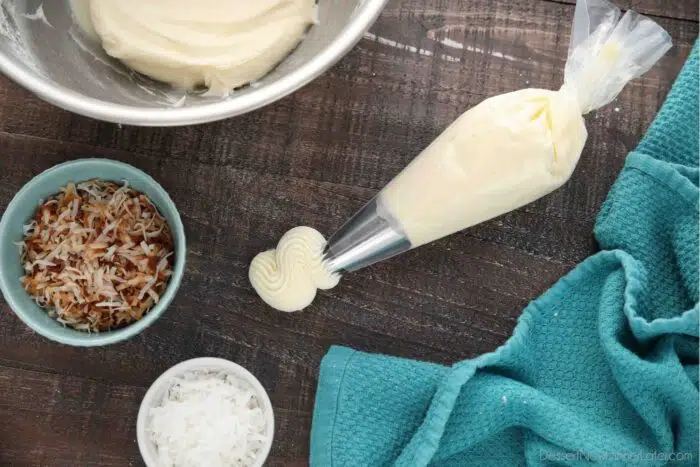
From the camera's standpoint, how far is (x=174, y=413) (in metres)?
0.92

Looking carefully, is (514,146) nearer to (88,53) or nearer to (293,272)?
(293,272)

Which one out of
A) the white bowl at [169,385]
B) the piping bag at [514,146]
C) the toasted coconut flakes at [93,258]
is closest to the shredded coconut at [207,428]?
the white bowl at [169,385]

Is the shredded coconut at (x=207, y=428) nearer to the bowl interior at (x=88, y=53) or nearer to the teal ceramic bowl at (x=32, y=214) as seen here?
the teal ceramic bowl at (x=32, y=214)

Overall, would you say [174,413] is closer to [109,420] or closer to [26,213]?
[109,420]

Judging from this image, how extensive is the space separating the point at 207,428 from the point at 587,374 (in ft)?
1.51

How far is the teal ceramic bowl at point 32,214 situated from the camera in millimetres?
876

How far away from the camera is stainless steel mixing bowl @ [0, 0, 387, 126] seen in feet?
2.45

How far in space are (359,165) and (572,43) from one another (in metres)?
0.29

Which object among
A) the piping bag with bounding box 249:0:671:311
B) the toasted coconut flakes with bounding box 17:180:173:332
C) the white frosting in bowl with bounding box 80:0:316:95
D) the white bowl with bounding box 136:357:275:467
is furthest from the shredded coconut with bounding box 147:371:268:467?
the white frosting in bowl with bounding box 80:0:316:95

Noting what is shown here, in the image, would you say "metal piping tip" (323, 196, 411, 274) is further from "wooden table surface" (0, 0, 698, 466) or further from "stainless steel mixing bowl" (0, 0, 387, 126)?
"stainless steel mixing bowl" (0, 0, 387, 126)

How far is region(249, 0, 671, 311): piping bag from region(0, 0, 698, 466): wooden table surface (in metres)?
0.08

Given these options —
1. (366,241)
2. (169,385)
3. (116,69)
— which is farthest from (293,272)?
(116,69)

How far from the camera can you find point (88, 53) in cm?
91

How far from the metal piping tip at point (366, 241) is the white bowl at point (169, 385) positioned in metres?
0.16
